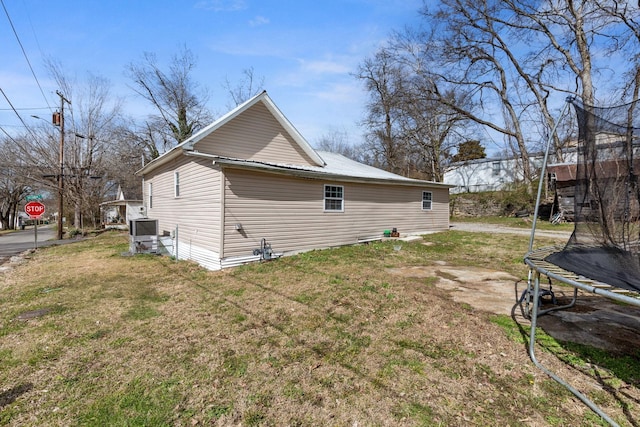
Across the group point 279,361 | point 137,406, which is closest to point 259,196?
point 279,361

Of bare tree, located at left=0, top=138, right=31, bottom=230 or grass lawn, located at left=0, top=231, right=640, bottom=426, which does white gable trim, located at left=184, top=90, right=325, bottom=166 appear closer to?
grass lawn, located at left=0, top=231, right=640, bottom=426

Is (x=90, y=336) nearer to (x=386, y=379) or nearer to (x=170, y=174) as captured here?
(x=386, y=379)

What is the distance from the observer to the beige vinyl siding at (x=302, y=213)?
783 centimetres

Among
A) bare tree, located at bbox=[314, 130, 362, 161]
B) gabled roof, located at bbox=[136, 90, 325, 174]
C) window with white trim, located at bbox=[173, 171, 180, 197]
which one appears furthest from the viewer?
bare tree, located at bbox=[314, 130, 362, 161]

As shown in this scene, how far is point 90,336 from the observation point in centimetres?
374

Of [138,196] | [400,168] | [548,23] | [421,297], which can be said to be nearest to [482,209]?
[400,168]

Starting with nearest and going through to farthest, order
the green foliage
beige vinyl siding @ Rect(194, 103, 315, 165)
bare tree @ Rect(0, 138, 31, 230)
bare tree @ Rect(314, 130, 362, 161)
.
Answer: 1. the green foliage
2. beige vinyl siding @ Rect(194, 103, 315, 165)
3. bare tree @ Rect(0, 138, 31, 230)
4. bare tree @ Rect(314, 130, 362, 161)

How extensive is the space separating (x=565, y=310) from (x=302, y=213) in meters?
6.64

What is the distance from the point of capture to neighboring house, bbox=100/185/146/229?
24531 millimetres

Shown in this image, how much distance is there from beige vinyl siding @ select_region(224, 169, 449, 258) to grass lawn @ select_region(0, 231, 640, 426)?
2456 mm

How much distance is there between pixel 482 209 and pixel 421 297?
2159 cm

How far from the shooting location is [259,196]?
8211 mm

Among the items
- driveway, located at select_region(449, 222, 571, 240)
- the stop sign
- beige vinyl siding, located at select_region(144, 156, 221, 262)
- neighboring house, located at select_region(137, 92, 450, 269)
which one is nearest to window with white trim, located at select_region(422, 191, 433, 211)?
neighboring house, located at select_region(137, 92, 450, 269)

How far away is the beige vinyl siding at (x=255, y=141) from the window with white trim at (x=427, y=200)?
6.32m
